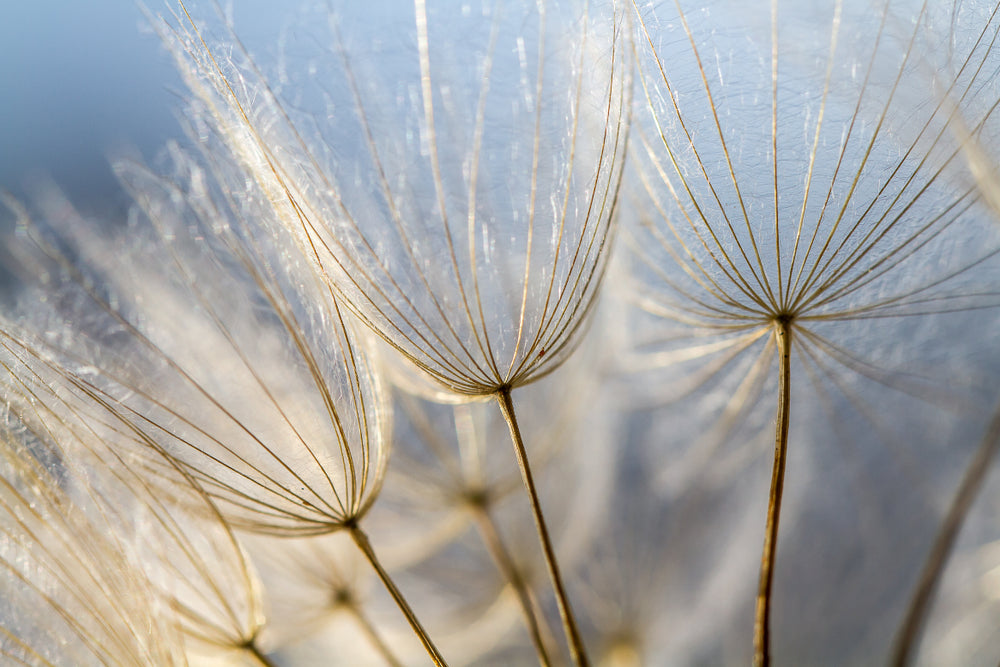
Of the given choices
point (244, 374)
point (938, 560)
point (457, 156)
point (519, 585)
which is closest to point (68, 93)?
point (244, 374)

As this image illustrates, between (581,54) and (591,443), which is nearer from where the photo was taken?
(581,54)

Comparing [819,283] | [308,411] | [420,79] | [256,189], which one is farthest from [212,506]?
[819,283]

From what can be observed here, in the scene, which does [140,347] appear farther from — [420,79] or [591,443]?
[591,443]

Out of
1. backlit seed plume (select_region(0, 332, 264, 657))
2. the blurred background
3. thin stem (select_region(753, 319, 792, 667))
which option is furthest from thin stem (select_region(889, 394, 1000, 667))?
the blurred background

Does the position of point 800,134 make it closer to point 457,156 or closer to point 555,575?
point 457,156

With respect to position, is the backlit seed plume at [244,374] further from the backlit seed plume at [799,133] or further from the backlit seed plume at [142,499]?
the backlit seed plume at [799,133]

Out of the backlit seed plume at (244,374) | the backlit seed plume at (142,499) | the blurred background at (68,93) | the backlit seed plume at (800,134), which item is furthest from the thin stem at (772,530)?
the blurred background at (68,93)
